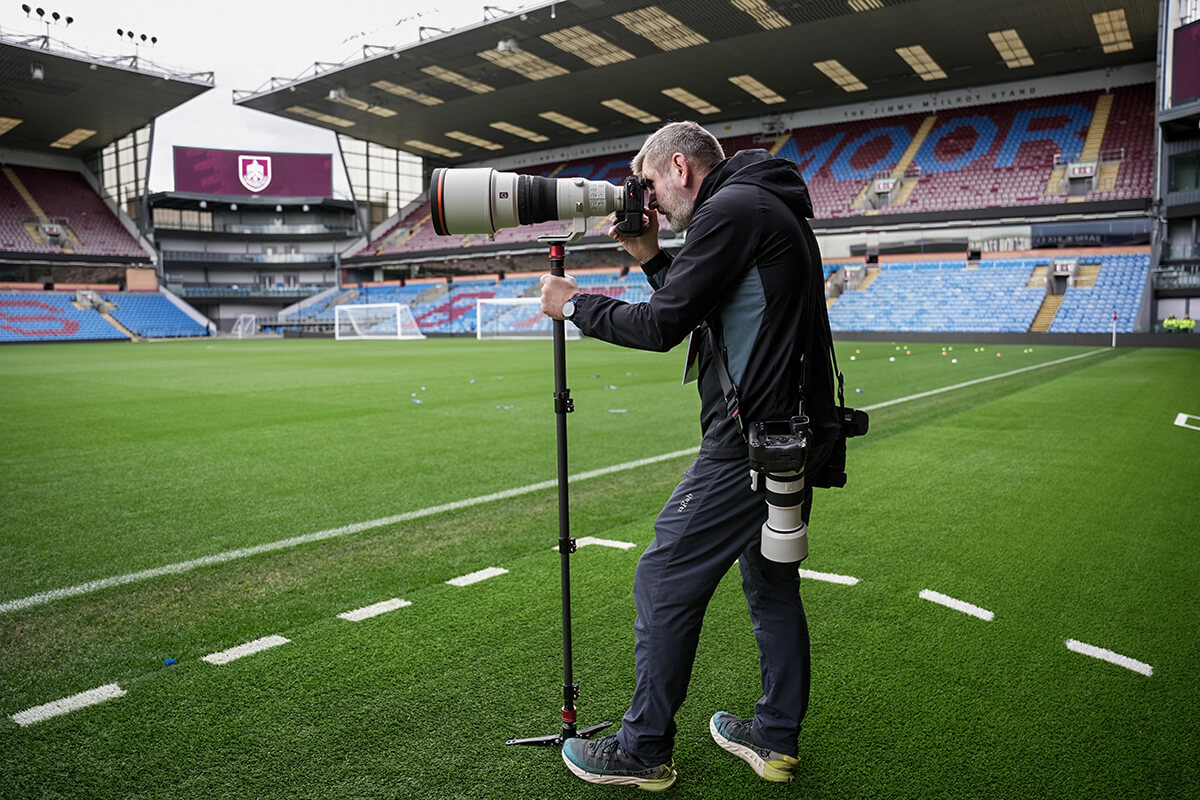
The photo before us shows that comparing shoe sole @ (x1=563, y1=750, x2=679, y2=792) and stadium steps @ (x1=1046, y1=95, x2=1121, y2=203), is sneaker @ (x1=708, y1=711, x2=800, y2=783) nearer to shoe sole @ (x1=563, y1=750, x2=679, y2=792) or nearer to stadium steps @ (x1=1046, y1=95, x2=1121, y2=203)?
shoe sole @ (x1=563, y1=750, x2=679, y2=792)

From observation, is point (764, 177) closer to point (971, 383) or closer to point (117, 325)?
point (971, 383)

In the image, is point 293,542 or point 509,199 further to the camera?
point 293,542

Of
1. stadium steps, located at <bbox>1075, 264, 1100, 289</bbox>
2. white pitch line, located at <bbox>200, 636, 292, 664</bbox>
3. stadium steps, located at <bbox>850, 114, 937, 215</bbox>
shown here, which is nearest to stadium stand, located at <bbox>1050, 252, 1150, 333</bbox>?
stadium steps, located at <bbox>1075, 264, 1100, 289</bbox>

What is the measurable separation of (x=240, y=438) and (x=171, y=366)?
14.0m

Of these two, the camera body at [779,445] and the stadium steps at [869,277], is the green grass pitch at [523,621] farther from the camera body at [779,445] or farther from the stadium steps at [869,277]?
the stadium steps at [869,277]

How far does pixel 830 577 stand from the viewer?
13.0ft

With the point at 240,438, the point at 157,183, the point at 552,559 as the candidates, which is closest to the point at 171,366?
the point at 240,438

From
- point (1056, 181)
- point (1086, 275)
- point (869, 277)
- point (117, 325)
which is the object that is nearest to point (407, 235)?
point (117, 325)

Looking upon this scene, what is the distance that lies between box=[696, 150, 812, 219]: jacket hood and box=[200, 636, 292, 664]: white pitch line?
7.94 ft

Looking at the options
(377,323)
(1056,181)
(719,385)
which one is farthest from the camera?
(377,323)

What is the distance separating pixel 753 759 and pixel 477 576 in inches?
76.2

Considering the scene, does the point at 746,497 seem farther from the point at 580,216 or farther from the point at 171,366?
the point at 171,366

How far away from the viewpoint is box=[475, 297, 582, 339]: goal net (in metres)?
42.8

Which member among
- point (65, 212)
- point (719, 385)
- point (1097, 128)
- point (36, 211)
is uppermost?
point (1097, 128)
